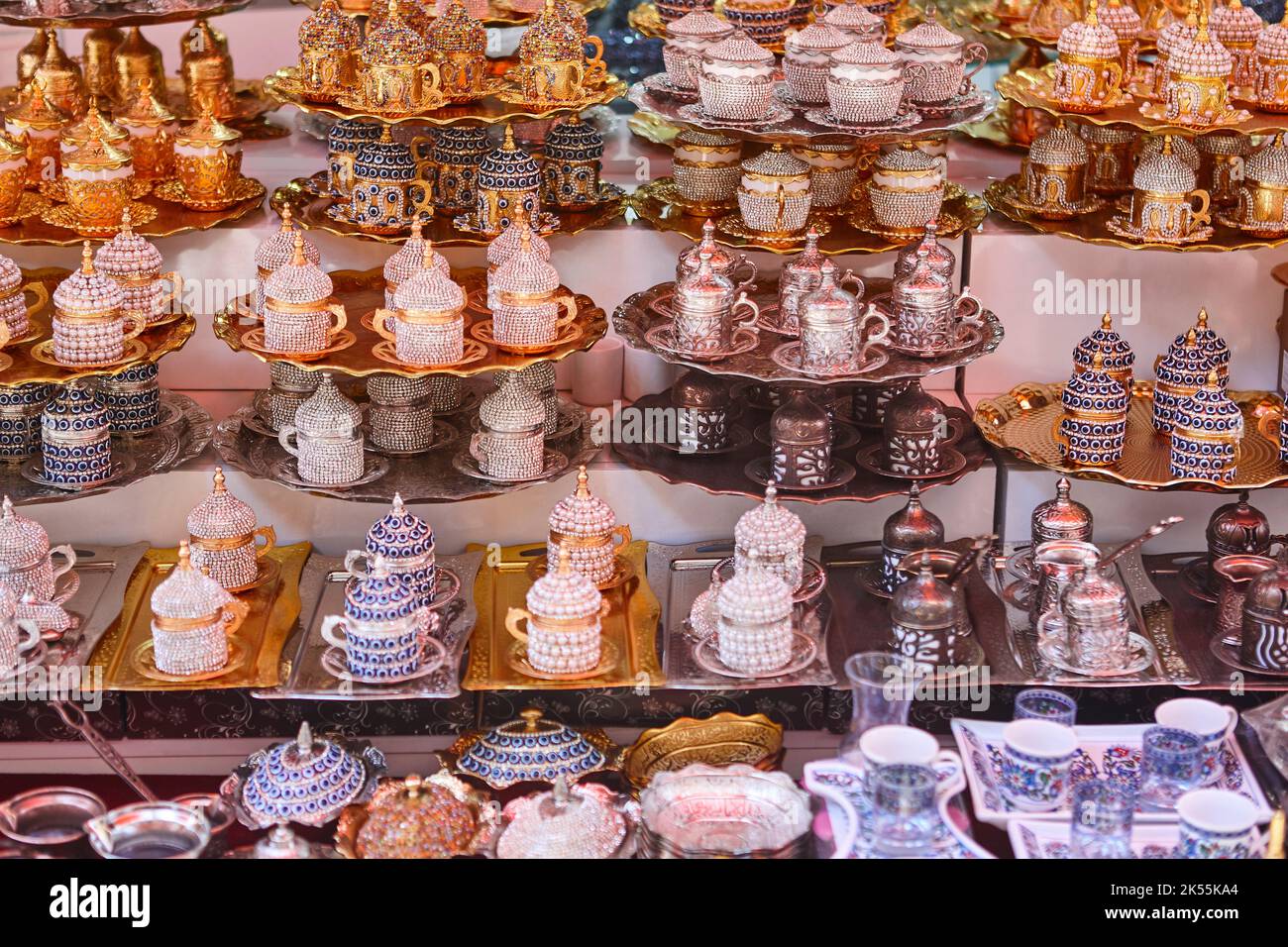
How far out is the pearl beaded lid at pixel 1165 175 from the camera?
3516 millimetres

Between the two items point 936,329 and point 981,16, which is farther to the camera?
point 981,16

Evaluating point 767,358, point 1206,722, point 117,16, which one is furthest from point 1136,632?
point 117,16

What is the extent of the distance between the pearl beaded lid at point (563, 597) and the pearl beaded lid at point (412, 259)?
59 cm

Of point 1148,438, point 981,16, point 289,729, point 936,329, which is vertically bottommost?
point 289,729

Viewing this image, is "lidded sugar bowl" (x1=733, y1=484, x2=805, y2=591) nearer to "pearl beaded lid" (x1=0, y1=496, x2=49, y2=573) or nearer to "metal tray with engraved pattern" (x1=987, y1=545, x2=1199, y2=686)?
"metal tray with engraved pattern" (x1=987, y1=545, x2=1199, y2=686)

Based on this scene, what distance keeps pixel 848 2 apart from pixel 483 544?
1.35m

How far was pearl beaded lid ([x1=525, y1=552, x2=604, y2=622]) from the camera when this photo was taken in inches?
123

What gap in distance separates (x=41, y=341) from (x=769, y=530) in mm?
1384

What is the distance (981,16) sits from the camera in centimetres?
424
